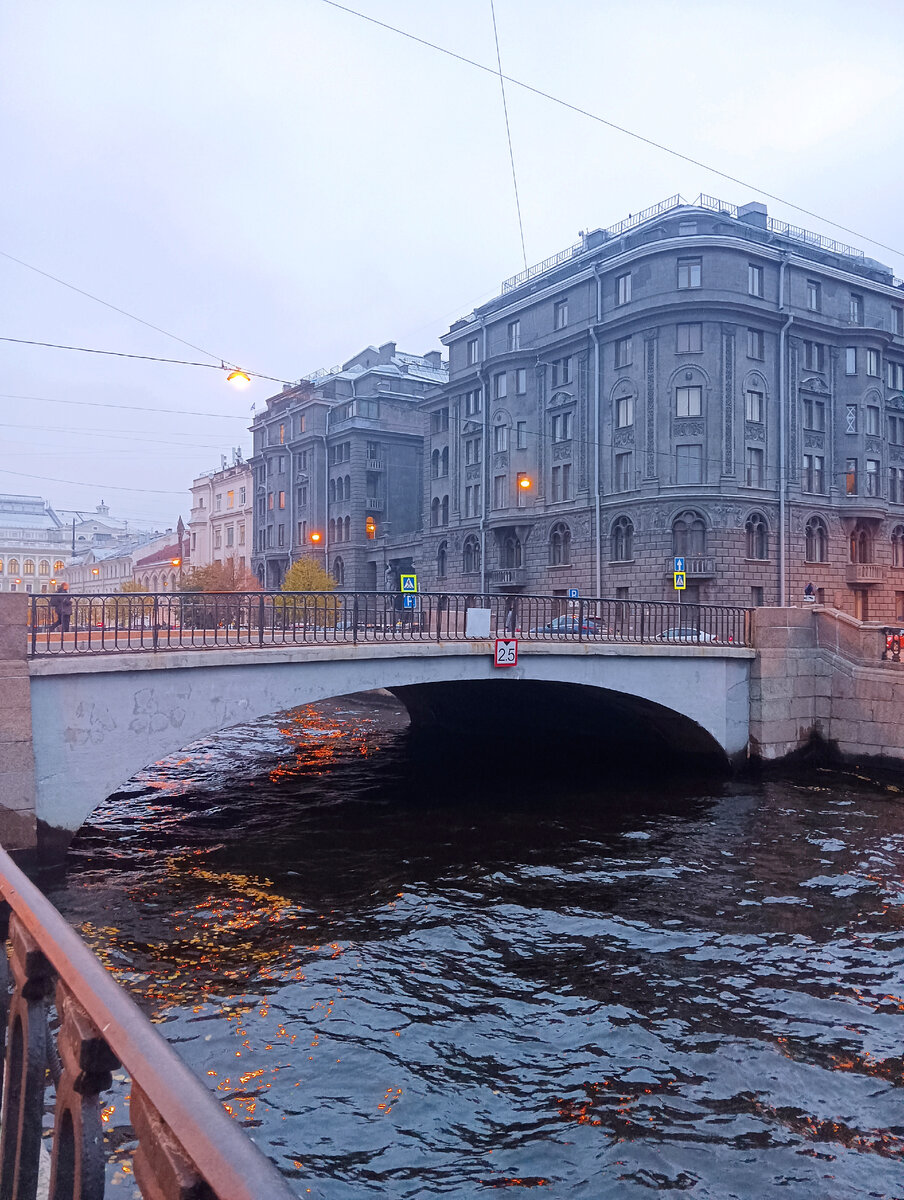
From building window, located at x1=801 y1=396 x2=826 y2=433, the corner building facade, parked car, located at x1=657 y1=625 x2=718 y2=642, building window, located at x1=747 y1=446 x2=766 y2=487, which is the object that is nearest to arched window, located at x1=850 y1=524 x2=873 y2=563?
the corner building facade

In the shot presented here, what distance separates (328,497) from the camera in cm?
5862

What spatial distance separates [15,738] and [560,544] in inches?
1286

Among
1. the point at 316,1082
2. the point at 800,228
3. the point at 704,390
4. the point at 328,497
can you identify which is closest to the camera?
the point at 316,1082

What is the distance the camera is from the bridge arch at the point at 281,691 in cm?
1149

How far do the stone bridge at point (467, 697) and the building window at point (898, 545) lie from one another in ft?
81.2

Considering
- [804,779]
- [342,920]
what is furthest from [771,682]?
[342,920]

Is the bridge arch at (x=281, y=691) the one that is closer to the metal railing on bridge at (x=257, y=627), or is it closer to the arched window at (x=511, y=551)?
the metal railing on bridge at (x=257, y=627)

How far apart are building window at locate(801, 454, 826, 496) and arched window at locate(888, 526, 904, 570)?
5329 mm

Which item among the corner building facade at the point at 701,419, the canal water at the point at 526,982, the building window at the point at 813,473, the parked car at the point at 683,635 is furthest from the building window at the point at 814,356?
the canal water at the point at 526,982

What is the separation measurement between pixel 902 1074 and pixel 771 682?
12342mm

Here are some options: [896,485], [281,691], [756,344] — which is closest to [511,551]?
[756,344]

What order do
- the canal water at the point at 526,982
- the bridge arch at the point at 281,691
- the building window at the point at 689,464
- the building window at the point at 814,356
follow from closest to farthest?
1. the canal water at the point at 526,982
2. the bridge arch at the point at 281,691
3. the building window at the point at 689,464
4. the building window at the point at 814,356

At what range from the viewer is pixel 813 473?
38.9 meters

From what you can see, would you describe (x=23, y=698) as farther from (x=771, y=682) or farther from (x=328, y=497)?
(x=328, y=497)
